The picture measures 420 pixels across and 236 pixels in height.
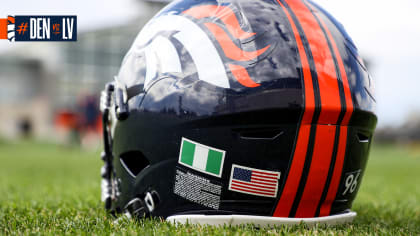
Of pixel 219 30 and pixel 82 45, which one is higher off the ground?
pixel 219 30

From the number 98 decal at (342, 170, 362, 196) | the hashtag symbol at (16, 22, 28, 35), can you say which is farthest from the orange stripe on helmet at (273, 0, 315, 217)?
the hashtag symbol at (16, 22, 28, 35)

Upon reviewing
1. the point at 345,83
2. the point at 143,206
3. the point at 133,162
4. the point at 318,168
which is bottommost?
the point at 143,206

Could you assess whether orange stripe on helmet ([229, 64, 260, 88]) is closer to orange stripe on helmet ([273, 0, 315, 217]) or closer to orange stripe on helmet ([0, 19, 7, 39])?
orange stripe on helmet ([273, 0, 315, 217])

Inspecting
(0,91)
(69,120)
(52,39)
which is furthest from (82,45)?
(52,39)

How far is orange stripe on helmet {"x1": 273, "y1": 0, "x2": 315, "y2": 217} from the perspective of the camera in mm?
1637

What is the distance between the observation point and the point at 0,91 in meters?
24.5

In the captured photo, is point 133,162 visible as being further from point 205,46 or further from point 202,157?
point 205,46

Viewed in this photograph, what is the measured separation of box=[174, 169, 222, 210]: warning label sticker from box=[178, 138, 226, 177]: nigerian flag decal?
1.6 inches

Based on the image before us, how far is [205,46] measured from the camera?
172cm

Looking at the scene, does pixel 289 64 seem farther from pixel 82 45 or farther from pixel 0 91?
pixel 0 91

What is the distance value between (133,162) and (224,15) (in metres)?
0.80

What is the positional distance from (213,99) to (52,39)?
1.09 meters
